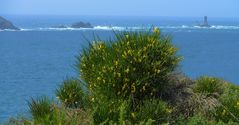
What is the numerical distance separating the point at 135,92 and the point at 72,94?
159 centimetres

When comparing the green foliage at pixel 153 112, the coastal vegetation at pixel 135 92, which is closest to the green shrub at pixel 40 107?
the coastal vegetation at pixel 135 92

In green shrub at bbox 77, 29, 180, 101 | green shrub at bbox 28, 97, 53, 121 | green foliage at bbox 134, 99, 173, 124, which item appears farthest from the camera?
green shrub at bbox 28, 97, 53, 121

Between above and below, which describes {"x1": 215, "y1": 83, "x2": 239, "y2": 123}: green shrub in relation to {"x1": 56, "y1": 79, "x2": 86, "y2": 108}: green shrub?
below

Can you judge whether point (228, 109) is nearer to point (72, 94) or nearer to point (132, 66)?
point (132, 66)

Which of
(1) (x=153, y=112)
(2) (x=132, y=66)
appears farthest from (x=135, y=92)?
(1) (x=153, y=112)

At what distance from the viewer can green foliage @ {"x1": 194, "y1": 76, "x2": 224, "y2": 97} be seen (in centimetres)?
958

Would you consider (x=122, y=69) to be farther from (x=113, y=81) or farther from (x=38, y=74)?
(x=38, y=74)

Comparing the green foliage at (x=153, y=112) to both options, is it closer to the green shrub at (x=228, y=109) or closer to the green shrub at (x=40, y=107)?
the green shrub at (x=228, y=109)

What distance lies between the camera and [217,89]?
9.80 meters

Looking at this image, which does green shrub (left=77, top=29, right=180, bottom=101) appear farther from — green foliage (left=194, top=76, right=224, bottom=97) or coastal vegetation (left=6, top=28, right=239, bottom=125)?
green foliage (left=194, top=76, right=224, bottom=97)

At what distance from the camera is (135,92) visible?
830 cm

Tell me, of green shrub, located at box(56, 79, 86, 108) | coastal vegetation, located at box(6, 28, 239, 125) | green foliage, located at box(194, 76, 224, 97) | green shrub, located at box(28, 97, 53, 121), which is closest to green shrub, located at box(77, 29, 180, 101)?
coastal vegetation, located at box(6, 28, 239, 125)

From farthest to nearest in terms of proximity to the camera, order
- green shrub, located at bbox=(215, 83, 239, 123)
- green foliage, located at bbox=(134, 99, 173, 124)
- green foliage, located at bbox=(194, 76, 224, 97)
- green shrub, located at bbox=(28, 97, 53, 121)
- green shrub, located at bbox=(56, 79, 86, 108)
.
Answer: green foliage, located at bbox=(194, 76, 224, 97) < green shrub, located at bbox=(56, 79, 86, 108) < green shrub, located at bbox=(215, 83, 239, 123) < green shrub, located at bbox=(28, 97, 53, 121) < green foliage, located at bbox=(134, 99, 173, 124)

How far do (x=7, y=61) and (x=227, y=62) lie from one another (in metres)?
41.8
